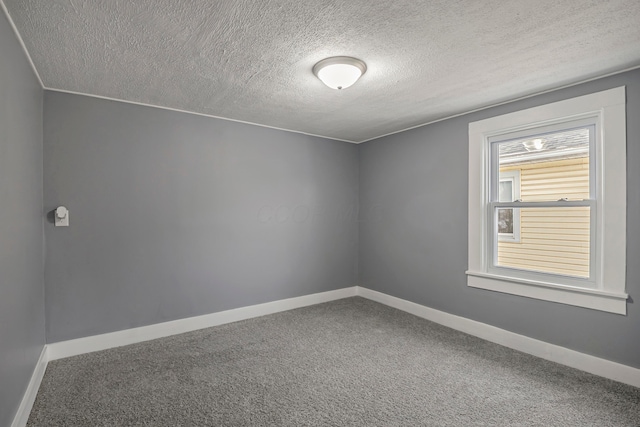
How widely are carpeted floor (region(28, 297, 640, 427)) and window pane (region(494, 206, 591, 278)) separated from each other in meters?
0.84

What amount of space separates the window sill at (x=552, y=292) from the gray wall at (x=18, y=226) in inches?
143

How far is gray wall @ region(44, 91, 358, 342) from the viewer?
2.79 m

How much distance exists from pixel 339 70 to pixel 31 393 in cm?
300

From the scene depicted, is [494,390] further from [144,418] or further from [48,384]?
[48,384]

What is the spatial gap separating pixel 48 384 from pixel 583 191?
4468mm

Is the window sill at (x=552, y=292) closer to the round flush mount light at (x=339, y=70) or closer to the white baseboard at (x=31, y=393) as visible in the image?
the round flush mount light at (x=339, y=70)

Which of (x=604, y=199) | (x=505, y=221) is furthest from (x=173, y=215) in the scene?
(x=604, y=199)

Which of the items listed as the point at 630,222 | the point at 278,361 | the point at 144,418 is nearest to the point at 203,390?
the point at 144,418

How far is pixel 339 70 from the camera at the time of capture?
221cm

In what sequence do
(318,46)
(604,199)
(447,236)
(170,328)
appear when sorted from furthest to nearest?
(447,236) → (170,328) → (604,199) → (318,46)

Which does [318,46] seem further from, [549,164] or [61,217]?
[61,217]

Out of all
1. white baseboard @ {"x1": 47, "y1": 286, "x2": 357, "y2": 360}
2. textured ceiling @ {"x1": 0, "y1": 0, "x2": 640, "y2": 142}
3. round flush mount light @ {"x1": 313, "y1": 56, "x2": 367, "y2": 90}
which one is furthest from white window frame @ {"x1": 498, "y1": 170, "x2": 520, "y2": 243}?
white baseboard @ {"x1": 47, "y1": 286, "x2": 357, "y2": 360}

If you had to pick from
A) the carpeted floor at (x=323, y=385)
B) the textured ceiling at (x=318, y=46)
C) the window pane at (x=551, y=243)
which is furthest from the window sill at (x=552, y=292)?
the textured ceiling at (x=318, y=46)

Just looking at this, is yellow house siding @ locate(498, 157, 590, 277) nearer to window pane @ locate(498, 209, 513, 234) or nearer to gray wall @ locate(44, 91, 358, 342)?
window pane @ locate(498, 209, 513, 234)
